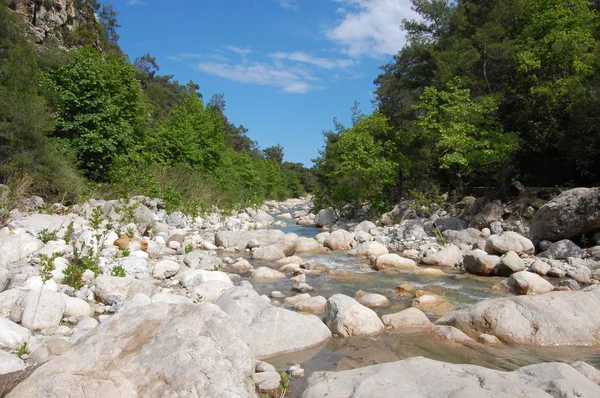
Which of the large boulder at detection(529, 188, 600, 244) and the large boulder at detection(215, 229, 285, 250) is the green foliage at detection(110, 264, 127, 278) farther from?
the large boulder at detection(529, 188, 600, 244)

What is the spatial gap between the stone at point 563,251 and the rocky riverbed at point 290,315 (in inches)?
1.8

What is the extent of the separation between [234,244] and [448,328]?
9.08 meters

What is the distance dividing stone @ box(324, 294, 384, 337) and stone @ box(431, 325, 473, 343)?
0.84 meters

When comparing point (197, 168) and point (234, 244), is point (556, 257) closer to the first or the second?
point (234, 244)

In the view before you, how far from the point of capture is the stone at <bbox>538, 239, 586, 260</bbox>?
1218 cm

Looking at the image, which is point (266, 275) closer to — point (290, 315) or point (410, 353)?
point (290, 315)

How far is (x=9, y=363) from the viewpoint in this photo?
14.0 feet

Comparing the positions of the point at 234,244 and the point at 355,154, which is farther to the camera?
the point at 355,154

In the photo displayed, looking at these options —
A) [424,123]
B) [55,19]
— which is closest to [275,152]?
[55,19]

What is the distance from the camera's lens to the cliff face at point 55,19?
1625 inches

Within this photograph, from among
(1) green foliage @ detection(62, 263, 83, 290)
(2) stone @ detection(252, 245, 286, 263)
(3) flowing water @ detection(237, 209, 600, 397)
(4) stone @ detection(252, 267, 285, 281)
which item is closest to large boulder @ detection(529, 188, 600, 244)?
(3) flowing water @ detection(237, 209, 600, 397)

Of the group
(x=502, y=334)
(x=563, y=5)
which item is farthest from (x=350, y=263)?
(x=563, y=5)

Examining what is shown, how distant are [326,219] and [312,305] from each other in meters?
18.4

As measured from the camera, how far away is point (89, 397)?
3203mm
